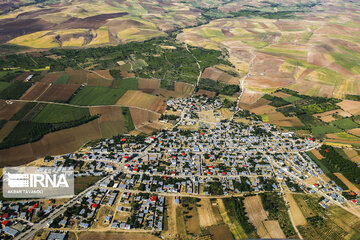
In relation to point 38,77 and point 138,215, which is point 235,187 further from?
point 38,77

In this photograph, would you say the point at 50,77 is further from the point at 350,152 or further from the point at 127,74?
the point at 350,152

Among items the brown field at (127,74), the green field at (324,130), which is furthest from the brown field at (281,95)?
the brown field at (127,74)

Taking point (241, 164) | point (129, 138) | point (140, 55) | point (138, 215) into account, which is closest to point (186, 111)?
point (129, 138)

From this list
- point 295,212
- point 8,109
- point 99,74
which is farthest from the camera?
point 99,74

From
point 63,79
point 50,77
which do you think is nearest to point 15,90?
point 50,77

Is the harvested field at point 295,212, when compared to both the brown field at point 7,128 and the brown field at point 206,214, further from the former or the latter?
the brown field at point 7,128
